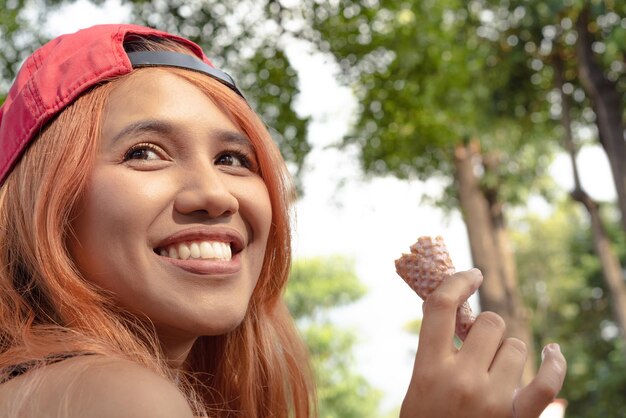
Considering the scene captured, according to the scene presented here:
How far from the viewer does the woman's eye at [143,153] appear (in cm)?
201

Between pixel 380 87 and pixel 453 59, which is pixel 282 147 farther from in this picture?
pixel 453 59

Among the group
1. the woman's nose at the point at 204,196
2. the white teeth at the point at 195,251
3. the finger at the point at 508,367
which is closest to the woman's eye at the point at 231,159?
the woman's nose at the point at 204,196

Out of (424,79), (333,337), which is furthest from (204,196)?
(333,337)

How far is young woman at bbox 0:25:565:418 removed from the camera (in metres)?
1.76

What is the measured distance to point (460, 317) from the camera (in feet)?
6.23

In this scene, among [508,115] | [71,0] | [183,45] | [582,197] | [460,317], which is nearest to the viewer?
[460,317]

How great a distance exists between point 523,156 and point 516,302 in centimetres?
312

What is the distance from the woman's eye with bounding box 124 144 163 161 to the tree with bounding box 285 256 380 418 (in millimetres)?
30752

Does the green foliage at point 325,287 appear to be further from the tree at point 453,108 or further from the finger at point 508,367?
the finger at point 508,367

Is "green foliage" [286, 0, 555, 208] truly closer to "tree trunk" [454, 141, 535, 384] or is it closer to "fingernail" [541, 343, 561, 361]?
"tree trunk" [454, 141, 535, 384]

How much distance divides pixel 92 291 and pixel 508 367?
36.0 inches

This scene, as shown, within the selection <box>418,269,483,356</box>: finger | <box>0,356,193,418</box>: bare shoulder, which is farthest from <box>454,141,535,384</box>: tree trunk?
<box>0,356,193,418</box>: bare shoulder

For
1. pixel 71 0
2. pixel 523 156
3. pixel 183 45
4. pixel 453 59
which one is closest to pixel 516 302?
pixel 523 156

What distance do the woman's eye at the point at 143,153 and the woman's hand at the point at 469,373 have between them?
2.34ft
